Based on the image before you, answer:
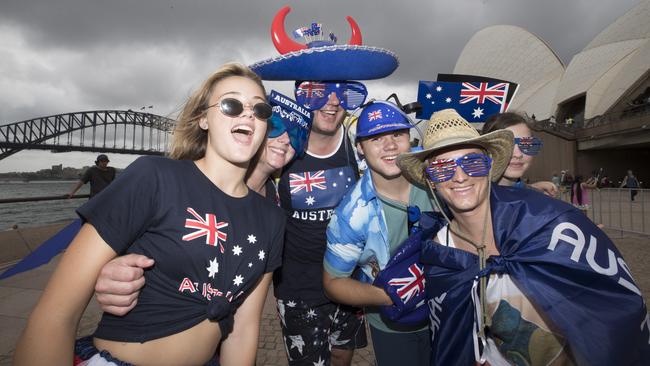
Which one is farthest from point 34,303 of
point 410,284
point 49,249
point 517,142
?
point 517,142

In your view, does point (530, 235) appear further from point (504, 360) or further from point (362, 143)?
point (362, 143)

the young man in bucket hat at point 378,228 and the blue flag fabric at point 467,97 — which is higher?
the blue flag fabric at point 467,97

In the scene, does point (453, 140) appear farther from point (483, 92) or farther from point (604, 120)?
point (604, 120)

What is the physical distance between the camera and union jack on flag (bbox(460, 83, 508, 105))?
3.52 m

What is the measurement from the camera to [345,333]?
3.05 metres

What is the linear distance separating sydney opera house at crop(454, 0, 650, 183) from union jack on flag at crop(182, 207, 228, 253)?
3184 cm

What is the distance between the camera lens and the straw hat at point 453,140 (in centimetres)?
190

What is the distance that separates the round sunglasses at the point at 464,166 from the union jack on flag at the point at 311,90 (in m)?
1.37

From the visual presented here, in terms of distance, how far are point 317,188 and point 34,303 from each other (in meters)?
4.61

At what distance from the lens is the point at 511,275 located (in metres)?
1.66

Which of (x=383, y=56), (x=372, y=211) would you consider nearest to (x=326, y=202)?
(x=372, y=211)

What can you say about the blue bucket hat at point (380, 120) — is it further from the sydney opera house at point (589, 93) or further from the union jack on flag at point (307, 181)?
the sydney opera house at point (589, 93)

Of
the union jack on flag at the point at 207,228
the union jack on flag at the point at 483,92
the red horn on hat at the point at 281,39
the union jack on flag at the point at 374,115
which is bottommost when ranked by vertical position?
the union jack on flag at the point at 207,228

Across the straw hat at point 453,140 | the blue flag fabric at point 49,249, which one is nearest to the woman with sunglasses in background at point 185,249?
the blue flag fabric at point 49,249
